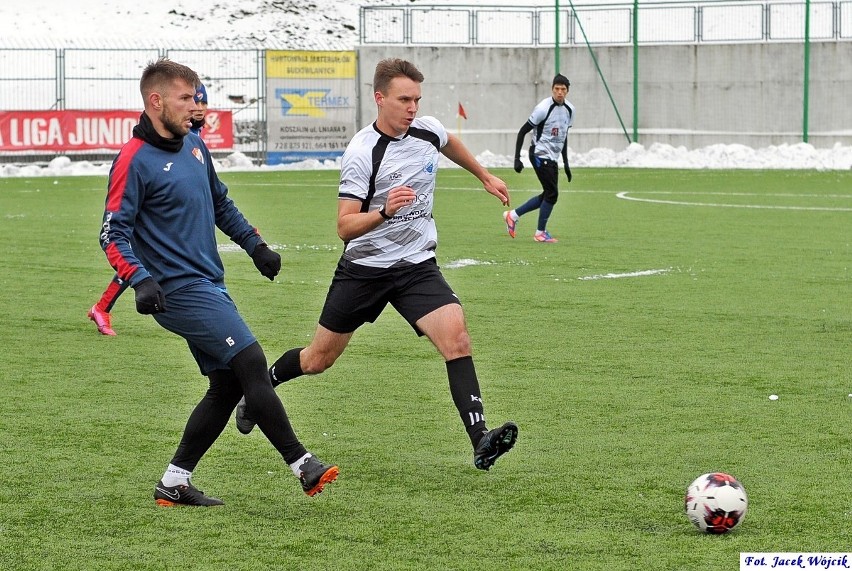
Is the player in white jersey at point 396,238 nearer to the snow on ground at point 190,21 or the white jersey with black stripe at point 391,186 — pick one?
the white jersey with black stripe at point 391,186

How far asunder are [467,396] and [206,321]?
1263 mm

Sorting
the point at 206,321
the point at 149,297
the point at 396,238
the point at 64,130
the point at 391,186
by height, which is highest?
the point at 64,130

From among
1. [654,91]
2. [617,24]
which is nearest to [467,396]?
[654,91]

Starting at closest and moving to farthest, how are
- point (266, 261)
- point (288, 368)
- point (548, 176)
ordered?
point (266, 261) < point (288, 368) < point (548, 176)

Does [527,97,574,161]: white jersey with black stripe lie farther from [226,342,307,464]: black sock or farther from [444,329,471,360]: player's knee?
[226,342,307,464]: black sock

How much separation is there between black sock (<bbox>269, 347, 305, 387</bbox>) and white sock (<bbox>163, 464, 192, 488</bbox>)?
1.32 meters

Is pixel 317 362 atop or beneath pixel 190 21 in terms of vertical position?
beneath

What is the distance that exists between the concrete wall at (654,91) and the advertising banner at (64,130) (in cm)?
678

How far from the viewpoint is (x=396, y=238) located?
679 cm

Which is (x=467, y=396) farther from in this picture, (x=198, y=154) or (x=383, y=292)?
(x=198, y=154)

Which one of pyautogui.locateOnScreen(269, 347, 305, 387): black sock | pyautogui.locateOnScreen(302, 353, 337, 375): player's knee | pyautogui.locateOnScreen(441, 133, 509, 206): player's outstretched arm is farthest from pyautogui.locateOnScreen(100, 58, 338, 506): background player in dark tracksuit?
pyautogui.locateOnScreen(441, 133, 509, 206): player's outstretched arm

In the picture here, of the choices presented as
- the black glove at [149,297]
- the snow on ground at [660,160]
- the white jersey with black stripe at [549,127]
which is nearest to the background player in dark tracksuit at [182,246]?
the black glove at [149,297]

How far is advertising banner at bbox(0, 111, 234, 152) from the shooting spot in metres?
33.6

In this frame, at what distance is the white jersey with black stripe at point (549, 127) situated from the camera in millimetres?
17766
